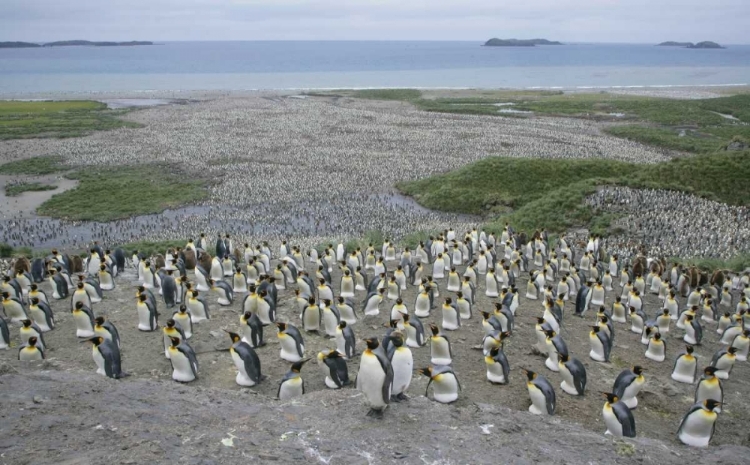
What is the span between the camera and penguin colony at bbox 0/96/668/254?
25672mm

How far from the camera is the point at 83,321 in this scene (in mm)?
10977

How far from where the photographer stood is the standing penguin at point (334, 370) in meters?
8.77

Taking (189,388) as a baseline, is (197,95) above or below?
above

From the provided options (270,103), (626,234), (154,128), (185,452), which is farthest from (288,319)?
(270,103)

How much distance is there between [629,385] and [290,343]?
555cm

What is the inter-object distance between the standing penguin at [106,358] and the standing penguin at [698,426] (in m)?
8.48

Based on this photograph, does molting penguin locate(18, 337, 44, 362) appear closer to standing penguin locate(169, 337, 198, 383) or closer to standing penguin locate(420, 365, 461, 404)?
standing penguin locate(169, 337, 198, 383)

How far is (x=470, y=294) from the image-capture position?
13.9 m

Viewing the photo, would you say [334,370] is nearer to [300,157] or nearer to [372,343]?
[372,343]

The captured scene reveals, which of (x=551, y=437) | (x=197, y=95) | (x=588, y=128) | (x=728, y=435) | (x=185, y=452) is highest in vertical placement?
(x=197, y=95)

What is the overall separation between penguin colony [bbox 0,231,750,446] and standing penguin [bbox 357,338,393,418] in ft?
0.06

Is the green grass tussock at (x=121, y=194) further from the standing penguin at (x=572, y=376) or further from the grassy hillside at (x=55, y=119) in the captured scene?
the standing penguin at (x=572, y=376)

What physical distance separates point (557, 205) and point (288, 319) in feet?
54.3

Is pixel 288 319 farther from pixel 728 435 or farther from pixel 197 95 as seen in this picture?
pixel 197 95
